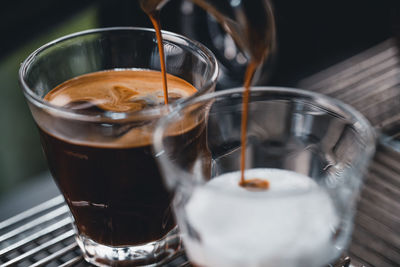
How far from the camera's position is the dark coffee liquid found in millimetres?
440

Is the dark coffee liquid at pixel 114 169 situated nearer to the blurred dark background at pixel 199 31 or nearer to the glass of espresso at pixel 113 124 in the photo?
the glass of espresso at pixel 113 124

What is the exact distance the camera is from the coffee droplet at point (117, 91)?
50cm

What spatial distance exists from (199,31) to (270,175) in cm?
60

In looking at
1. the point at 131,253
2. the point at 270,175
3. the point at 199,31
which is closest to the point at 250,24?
the point at 270,175

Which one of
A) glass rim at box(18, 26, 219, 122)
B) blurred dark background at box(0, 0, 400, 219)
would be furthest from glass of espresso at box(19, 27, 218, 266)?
blurred dark background at box(0, 0, 400, 219)

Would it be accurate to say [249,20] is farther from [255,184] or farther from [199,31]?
[199,31]

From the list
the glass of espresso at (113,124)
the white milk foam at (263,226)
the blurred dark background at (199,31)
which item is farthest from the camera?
the blurred dark background at (199,31)

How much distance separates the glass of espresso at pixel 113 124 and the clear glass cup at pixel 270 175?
20 millimetres

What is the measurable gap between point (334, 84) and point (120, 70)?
29 cm

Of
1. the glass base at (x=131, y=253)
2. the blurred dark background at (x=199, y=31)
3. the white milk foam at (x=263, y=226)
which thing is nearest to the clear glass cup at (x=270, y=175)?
the white milk foam at (x=263, y=226)

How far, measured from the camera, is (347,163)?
408mm

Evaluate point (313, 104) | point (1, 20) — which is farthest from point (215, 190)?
point (1, 20)

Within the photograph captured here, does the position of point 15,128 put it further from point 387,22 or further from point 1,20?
point 387,22

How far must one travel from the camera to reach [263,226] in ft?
1.10
